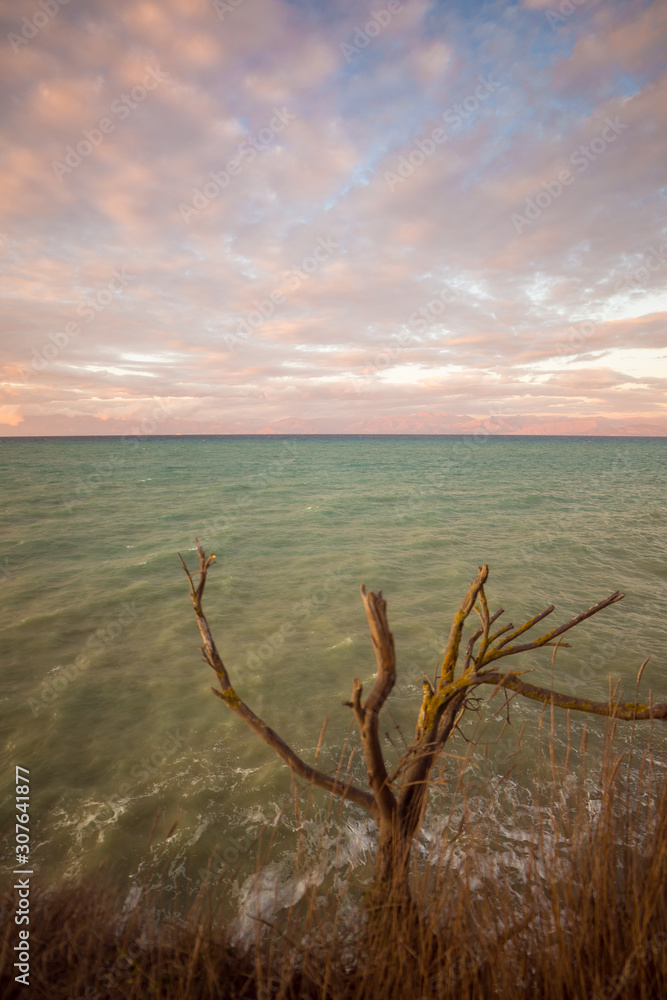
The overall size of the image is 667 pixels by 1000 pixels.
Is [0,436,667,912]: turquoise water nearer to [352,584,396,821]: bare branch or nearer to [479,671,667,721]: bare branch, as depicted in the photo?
[352,584,396,821]: bare branch

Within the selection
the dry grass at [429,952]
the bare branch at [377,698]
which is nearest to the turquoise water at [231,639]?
the dry grass at [429,952]

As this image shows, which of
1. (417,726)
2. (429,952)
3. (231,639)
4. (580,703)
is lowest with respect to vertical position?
(231,639)

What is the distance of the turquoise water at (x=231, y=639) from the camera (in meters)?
5.61

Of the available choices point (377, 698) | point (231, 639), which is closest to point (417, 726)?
point (377, 698)

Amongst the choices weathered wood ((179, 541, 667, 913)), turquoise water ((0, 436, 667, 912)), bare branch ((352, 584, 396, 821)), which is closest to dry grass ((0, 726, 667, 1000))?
weathered wood ((179, 541, 667, 913))

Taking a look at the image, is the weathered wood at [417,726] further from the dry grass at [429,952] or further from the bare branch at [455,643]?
the dry grass at [429,952]

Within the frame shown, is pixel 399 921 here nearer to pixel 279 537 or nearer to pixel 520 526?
pixel 279 537

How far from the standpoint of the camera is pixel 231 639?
1010 cm

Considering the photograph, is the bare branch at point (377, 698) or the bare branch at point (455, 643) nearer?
the bare branch at point (377, 698)

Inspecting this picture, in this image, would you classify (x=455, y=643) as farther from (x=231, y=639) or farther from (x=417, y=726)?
(x=231, y=639)

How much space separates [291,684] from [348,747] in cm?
203

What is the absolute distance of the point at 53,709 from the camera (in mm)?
7496

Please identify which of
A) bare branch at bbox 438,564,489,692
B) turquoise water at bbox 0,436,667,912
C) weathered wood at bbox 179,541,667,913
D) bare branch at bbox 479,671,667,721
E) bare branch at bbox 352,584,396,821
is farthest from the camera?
turquoise water at bbox 0,436,667,912

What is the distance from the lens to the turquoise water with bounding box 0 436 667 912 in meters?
5.61
